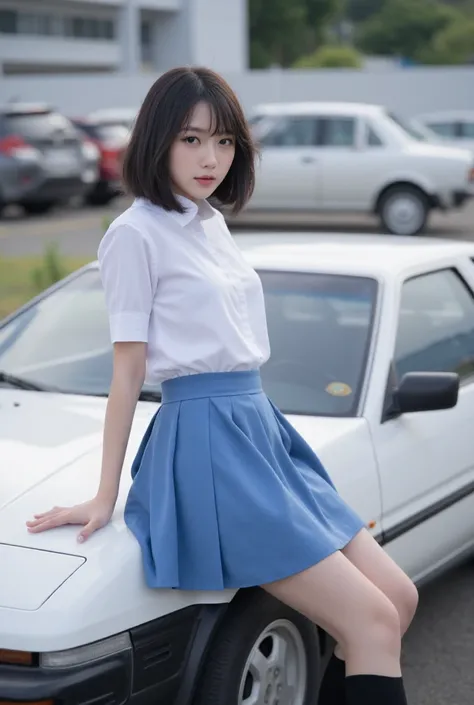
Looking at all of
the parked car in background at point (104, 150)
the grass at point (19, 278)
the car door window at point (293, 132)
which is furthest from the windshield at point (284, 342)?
the parked car in background at point (104, 150)

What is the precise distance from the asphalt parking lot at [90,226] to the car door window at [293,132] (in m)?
1.35

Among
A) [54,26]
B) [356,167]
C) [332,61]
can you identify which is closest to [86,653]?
[356,167]

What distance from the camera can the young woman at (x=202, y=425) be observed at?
2.63 meters

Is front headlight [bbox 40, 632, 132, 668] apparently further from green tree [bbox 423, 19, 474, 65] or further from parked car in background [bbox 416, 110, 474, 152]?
green tree [bbox 423, 19, 474, 65]

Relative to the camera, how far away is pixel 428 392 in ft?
11.9

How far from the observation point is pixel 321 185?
53.6 ft

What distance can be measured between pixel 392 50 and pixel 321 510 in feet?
326

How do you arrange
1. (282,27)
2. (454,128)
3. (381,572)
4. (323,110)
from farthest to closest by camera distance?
1. (282,27)
2. (454,128)
3. (323,110)
4. (381,572)

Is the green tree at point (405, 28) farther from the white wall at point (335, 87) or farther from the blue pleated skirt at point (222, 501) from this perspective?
the blue pleated skirt at point (222, 501)

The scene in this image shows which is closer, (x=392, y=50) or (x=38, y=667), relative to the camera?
(x=38, y=667)

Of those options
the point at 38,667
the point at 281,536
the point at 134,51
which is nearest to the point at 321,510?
the point at 281,536

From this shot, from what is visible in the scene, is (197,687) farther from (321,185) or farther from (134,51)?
(134,51)

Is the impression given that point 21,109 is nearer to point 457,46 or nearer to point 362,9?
point 457,46

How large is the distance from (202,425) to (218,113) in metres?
0.70
